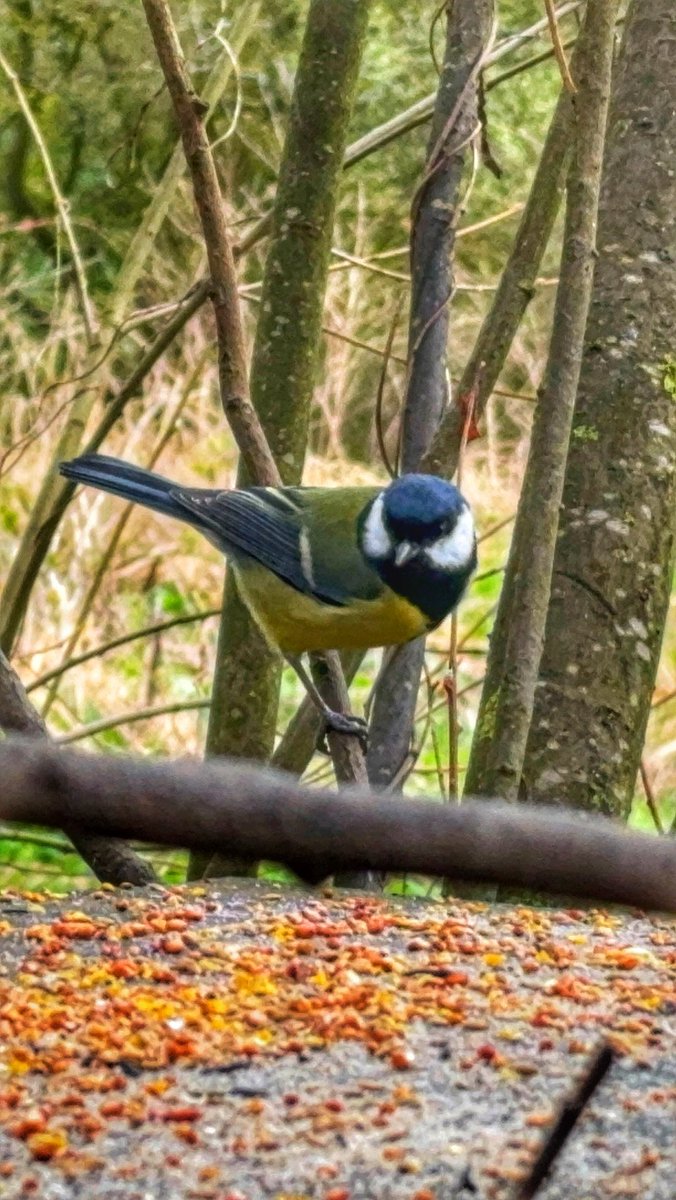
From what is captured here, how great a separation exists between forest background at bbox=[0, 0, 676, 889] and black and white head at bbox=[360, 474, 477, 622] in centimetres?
230

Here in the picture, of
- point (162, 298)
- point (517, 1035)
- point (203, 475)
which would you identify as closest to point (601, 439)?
point (517, 1035)

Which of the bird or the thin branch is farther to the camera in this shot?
the thin branch

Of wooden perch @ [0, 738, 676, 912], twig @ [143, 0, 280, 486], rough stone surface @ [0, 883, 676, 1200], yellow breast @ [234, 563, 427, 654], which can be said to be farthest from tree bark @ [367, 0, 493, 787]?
wooden perch @ [0, 738, 676, 912]

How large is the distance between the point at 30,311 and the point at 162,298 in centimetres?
117

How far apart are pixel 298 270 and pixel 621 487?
2.37ft

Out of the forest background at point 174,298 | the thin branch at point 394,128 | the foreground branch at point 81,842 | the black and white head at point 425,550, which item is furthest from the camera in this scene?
the forest background at point 174,298

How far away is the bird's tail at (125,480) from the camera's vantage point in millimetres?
2838

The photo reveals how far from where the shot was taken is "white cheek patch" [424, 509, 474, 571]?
2734mm

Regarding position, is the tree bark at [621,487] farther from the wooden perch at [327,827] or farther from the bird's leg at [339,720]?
the wooden perch at [327,827]

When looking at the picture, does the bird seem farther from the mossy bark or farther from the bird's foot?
the mossy bark

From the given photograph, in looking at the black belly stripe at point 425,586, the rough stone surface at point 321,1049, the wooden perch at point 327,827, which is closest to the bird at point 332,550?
the black belly stripe at point 425,586

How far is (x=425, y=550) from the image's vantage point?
8.98 feet

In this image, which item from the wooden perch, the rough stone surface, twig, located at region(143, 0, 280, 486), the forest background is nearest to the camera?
the wooden perch

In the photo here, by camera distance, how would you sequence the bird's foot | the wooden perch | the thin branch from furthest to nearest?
1. the thin branch
2. the bird's foot
3. the wooden perch
